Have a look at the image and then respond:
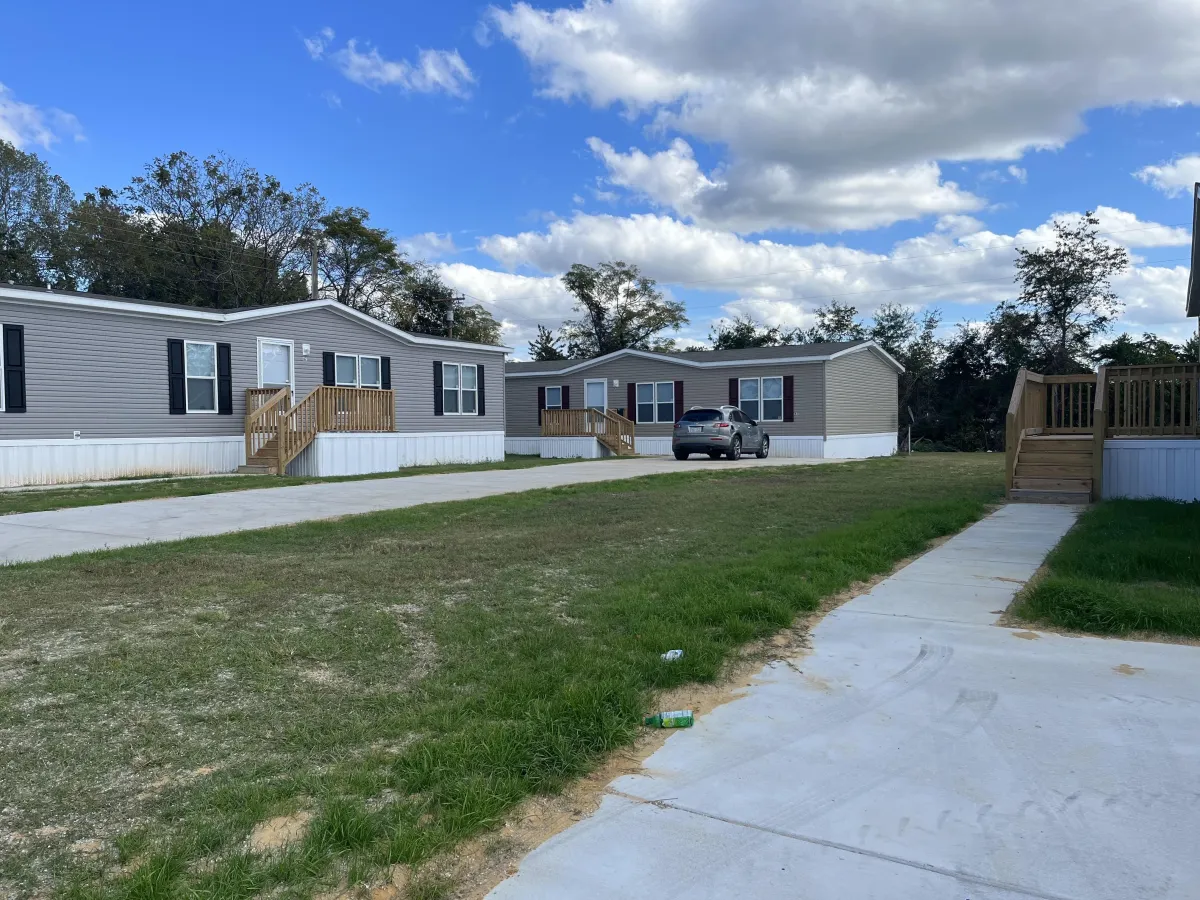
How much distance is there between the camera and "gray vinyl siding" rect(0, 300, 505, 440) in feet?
50.9

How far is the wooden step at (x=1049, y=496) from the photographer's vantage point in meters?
11.4

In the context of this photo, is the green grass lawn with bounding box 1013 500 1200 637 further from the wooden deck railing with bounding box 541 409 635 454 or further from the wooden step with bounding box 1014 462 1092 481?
the wooden deck railing with bounding box 541 409 635 454

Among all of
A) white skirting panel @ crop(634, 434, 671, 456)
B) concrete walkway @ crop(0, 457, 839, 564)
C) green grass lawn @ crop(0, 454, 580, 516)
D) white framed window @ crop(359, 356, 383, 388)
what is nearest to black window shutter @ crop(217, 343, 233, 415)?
green grass lawn @ crop(0, 454, 580, 516)

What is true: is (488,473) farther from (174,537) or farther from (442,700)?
(442,700)

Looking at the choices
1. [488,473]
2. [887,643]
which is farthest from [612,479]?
[887,643]

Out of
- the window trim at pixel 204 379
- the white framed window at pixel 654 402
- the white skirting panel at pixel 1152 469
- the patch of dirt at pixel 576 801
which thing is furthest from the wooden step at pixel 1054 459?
the white framed window at pixel 654 402

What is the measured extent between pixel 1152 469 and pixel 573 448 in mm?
19522

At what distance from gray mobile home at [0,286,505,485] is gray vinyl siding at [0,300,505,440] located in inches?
0.8

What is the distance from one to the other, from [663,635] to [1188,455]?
388 inches

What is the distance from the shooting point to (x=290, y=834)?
2650 millimetres

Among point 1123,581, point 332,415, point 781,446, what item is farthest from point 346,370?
point 1123,581

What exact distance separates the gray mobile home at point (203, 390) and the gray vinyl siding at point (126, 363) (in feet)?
0.07

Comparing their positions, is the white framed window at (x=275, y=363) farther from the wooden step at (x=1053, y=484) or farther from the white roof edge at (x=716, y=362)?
the wooden step at (x=1053, y=484)

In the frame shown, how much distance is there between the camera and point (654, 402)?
30156 millimetres
